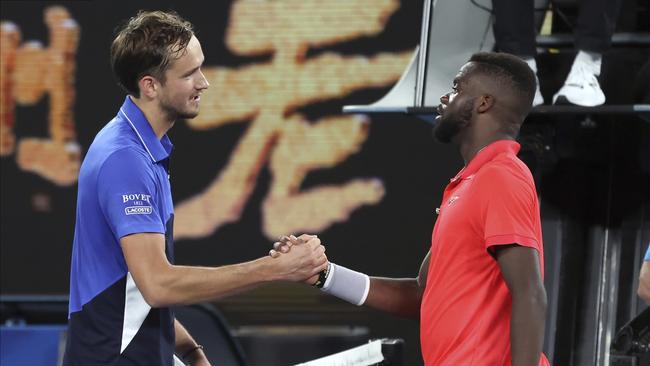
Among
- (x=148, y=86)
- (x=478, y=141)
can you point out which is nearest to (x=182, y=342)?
(x=148, y=86)

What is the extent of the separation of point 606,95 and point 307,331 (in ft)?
7.00

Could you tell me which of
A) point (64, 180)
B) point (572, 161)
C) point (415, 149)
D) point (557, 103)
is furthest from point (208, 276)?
point (64, 180)

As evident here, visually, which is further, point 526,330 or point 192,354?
point 192,354

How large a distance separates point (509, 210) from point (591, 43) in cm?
206

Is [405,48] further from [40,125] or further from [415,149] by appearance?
[40,125]

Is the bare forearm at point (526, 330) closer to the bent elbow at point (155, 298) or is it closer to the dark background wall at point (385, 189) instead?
the bent elbow at point (155, 298)

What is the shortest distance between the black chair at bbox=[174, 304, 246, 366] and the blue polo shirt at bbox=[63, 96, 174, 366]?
3.13 meters

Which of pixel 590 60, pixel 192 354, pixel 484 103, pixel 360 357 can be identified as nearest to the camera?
pixel 484 103

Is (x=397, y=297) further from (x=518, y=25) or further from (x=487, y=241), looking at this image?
(x=518, y=25)

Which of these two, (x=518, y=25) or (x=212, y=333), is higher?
(x=518, y=25)

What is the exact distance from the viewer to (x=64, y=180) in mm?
6570

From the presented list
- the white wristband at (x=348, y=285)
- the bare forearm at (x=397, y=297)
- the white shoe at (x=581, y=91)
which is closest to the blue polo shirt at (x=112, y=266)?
the white wristband at (x=348, y=285)

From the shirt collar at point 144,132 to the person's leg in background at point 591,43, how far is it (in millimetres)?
2005

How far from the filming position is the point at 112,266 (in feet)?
9.20
